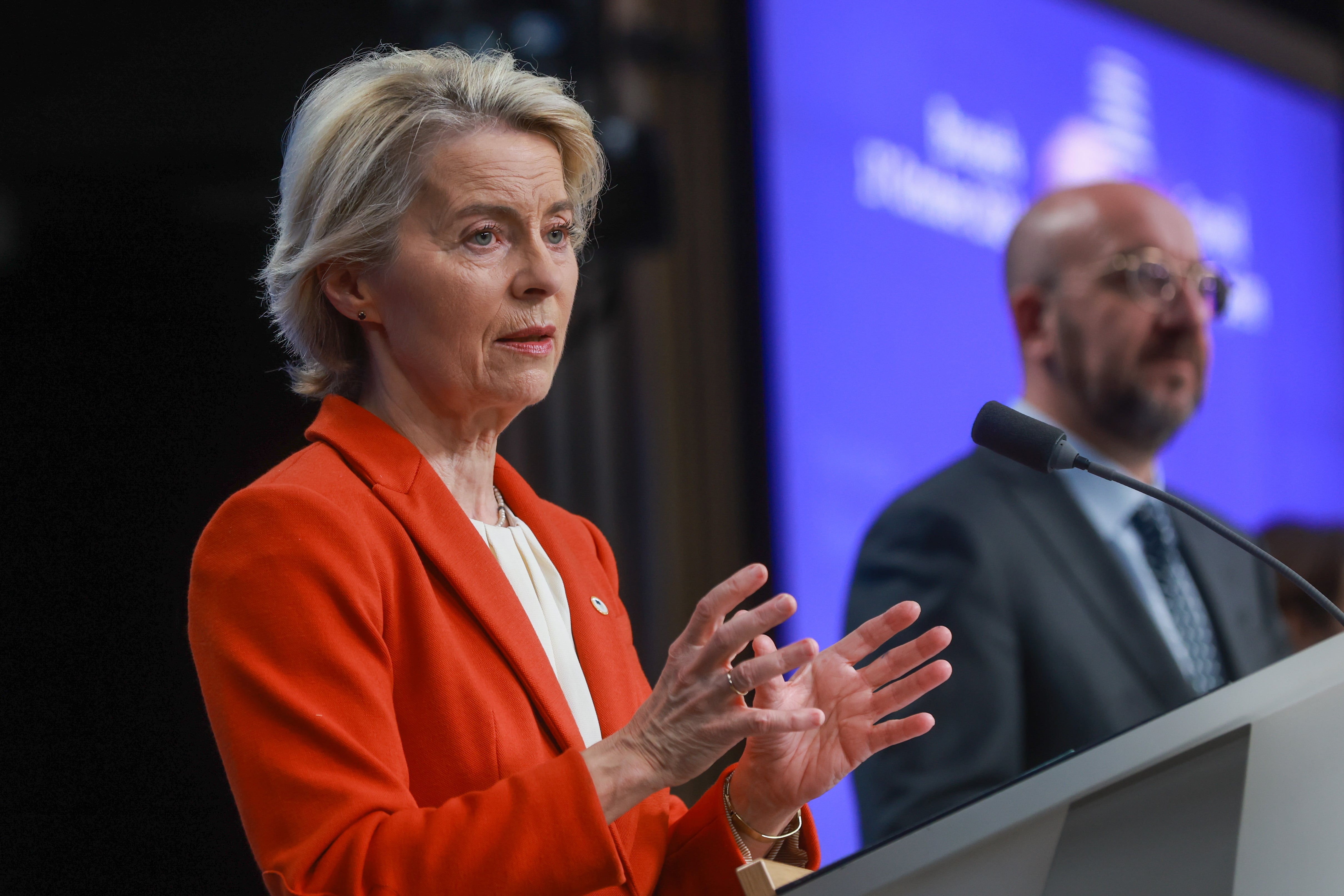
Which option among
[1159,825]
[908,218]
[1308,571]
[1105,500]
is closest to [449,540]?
[1159,825]

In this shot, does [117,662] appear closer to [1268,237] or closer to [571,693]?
[571,693]

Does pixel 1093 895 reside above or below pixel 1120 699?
above

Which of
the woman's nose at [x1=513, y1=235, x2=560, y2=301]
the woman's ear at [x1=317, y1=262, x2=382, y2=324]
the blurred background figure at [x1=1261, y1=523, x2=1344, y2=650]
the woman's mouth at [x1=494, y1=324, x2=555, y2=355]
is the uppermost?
the woman's ear at [x1=317, y1=262, x2=382, y2=324]

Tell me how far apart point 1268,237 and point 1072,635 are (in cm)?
320

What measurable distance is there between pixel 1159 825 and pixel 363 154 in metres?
1.04

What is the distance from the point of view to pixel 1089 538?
2.59 m

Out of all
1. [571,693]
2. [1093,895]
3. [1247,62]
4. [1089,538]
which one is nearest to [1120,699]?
[1089,538]

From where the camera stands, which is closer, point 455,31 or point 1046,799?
point 1046,799

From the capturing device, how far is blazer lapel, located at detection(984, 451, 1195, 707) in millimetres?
2490

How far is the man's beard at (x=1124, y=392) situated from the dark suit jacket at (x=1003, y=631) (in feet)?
0.94

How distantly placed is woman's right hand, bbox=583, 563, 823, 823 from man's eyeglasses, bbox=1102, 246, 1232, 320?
195cm

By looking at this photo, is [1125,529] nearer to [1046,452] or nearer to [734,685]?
[1046,452]

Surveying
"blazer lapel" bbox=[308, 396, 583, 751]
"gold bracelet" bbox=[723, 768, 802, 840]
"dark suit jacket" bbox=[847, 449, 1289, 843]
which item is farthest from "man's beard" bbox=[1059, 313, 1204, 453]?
"blazer lapel" bbox=[308, 396, 583, 751]

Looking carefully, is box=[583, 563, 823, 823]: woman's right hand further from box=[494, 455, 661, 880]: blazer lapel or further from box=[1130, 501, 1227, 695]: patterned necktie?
box=[1130, 501, 1227, 695]: patterned necktie
